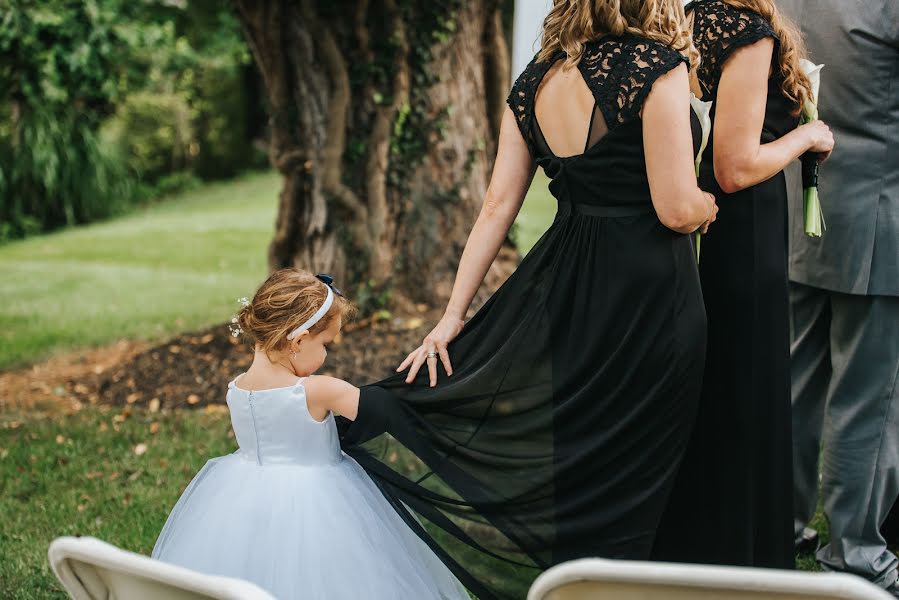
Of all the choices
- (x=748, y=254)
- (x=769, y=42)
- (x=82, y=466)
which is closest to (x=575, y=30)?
(x=769, y=42)

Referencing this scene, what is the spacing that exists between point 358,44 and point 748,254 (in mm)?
3697

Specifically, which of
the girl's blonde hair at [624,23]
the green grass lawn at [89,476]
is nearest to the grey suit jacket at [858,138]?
the girl's blonde hair at [624,23]

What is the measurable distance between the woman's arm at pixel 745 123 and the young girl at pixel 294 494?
1.10 m

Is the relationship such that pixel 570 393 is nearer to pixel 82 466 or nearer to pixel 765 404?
pixel 765 404

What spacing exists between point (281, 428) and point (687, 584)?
4.80 feet

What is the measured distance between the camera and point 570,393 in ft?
8.30

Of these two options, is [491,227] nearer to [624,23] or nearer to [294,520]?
[624,23]

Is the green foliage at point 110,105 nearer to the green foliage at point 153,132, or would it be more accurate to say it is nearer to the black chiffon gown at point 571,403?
the green foliage at point 153,132

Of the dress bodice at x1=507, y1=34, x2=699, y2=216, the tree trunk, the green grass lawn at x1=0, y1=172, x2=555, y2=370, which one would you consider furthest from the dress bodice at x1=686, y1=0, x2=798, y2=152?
the green grass lawn at x1=0, y1=172, x2=555, y2=370

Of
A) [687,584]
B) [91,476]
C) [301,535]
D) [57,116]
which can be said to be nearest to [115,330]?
[91,476]

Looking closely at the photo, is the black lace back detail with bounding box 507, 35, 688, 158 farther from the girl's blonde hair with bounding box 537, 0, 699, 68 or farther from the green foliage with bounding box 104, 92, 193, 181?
the green foliage with bounding box 104, 92, 193, 181

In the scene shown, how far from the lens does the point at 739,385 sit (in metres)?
2.80

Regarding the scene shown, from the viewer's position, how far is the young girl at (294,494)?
2566mm

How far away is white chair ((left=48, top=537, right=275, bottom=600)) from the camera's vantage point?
1479 millimetres
